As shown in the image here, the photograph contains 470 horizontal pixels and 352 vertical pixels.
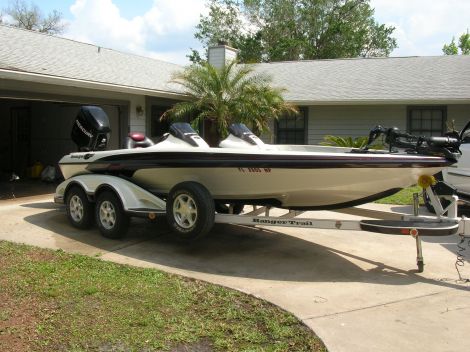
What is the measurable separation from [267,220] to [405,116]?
36.7 ft

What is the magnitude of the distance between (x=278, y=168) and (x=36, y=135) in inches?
508

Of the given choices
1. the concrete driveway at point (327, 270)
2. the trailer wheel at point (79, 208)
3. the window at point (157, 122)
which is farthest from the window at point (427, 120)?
the trailer wheel at point (79, 208)

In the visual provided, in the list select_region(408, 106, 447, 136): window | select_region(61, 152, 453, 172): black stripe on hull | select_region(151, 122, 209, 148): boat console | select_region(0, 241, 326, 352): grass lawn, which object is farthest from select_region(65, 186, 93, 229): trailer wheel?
select_region(408, 106, 447, 136): window

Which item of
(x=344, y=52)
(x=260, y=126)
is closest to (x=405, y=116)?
(x=260, y=126)

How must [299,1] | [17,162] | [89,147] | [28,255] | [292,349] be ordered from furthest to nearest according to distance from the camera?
[299,1] < [17,162] < [89,147] < [28,255] < [292,349]

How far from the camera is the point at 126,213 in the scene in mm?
6902

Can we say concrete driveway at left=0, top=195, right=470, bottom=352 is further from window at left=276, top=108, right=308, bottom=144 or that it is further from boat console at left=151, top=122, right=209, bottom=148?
window at left=276, top=108, right=308, bottom=144

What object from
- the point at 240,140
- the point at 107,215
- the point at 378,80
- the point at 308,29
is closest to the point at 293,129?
the point at 378,80

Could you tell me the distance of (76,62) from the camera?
1321 centimetres

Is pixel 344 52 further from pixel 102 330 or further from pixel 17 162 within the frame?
pixel 102 330

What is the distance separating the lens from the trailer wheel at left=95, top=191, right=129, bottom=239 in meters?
7.03

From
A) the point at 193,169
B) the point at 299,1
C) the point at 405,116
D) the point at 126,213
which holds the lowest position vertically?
the point at 126,213

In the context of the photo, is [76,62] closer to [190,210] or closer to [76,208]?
[76,208]

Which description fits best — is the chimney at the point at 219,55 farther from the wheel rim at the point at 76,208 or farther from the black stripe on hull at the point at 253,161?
the black stripe on hull at the point at 253,161
